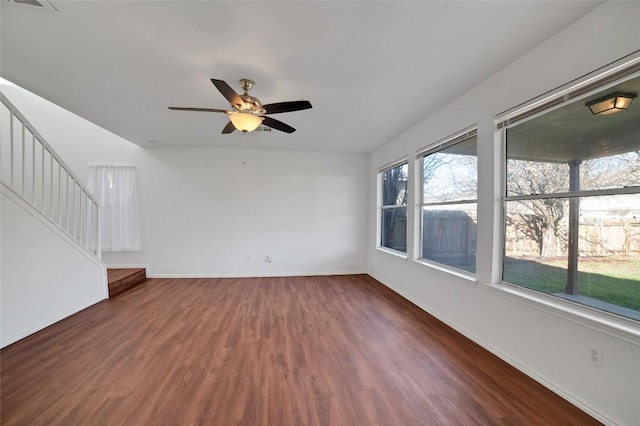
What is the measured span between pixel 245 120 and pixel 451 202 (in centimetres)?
253

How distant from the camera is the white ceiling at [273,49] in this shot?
164 centimetres

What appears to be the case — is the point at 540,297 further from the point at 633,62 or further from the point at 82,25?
the point at 82,25

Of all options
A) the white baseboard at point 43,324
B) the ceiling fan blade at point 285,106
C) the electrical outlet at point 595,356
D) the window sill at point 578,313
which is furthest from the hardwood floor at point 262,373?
the ceiling fan blade at point 285,106

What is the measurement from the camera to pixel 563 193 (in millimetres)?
1898

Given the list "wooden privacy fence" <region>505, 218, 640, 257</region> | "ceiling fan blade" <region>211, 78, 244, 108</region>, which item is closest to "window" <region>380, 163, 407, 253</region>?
"wooden privacy fence" <region>505, 218, 640, 257</region>

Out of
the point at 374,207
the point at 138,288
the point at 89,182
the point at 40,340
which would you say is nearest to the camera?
the point at 40,340

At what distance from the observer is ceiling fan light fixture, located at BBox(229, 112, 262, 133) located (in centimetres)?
234

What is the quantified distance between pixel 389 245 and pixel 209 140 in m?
3.93

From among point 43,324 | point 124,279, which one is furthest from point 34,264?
point 124,279

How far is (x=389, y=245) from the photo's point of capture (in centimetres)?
489

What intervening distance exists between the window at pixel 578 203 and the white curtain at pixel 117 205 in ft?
19.8

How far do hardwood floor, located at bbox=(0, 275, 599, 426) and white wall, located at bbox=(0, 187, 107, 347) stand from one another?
0.55 ft

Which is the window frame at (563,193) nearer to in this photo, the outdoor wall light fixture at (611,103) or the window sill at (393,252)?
the outdoor wall light fixture at (611,103)

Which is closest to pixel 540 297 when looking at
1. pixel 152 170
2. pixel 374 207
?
pixel 374 207
